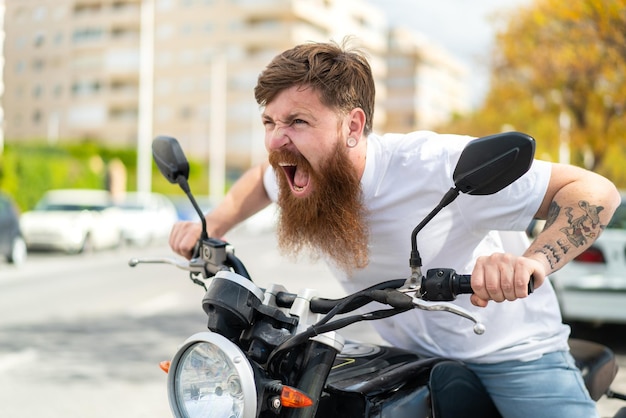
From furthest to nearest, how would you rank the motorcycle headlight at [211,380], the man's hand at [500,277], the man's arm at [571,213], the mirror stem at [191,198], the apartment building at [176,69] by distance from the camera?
1. the apartment building at [176,69]
2. the mirror stem at [191,198]
3. the man's arm at [571,213]
4. the man's hand at [500,277]
5. the motorcycle headlight at [211,380]

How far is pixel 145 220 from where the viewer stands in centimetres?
2617

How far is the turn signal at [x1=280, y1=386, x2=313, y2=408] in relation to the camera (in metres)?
1.74

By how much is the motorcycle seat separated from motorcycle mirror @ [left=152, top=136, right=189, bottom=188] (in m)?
1.39

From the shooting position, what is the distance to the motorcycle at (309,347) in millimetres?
1758

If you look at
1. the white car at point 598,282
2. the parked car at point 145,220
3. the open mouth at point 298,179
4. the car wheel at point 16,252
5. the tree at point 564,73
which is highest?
the tree at point 564,73

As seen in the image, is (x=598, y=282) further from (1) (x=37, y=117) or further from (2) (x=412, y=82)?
(2) (x=412, y=82)

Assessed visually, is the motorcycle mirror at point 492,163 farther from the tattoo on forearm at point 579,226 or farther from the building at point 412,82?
the building at point 412,82

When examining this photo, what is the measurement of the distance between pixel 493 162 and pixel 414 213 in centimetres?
54

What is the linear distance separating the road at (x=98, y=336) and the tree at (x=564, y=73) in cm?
743

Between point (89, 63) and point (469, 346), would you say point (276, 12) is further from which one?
point (469, 346)

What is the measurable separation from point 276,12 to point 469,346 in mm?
73910

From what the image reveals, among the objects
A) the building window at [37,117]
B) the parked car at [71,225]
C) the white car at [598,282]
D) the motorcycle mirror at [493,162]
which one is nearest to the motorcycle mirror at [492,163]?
the motorcycle mirror at [493,162]

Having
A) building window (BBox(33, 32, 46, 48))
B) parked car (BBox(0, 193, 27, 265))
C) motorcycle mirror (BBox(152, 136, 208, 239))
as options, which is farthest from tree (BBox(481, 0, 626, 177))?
building window (BBox(33, 32, 46, 48))

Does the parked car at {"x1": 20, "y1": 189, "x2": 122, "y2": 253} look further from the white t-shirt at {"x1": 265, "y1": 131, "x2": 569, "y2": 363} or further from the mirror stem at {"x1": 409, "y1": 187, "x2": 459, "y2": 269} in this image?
the mirror stem at {"x1": 409, "y1": 187, "x2": 459, "y2": 269}
